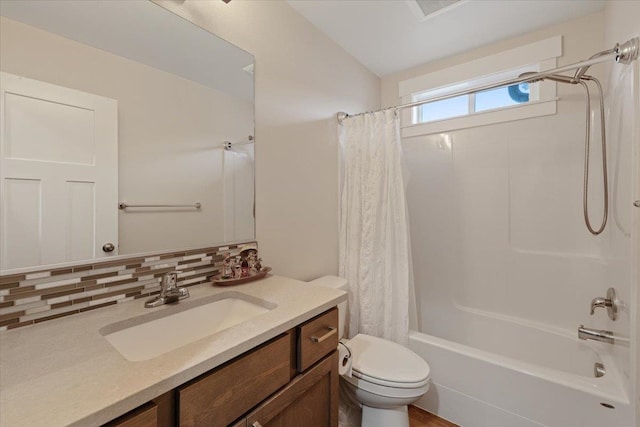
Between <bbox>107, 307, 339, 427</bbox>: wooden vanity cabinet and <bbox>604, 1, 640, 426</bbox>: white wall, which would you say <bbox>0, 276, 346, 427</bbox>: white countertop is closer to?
<bbox>107, 307, 339, 427</bbox>: wooden vanity cabinet

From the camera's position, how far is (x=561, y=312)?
1.84 m

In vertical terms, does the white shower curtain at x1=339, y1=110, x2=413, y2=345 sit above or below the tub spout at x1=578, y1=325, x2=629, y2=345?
above

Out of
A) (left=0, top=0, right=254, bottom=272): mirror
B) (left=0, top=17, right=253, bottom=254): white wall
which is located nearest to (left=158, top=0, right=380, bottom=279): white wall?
(left=0, top=0, right=254, bottom=272): mirror

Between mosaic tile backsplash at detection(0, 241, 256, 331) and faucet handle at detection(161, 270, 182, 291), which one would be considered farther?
faucet handle at detection(161, 270, 182, 291)

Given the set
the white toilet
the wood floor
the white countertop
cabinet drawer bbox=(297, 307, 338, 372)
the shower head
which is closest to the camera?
the white countertop

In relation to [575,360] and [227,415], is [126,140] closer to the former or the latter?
[227,415]

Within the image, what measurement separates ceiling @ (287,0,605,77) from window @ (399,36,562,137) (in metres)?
0.15

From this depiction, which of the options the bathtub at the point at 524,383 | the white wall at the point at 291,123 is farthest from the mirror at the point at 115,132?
the bathtub at the point at 524,383

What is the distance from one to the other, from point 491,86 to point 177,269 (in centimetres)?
183

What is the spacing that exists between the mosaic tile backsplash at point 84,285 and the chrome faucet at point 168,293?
0.08m

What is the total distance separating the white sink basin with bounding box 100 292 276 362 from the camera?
81 cm

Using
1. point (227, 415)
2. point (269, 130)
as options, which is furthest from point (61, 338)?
point (269, 130)

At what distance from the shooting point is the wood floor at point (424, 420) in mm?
1545

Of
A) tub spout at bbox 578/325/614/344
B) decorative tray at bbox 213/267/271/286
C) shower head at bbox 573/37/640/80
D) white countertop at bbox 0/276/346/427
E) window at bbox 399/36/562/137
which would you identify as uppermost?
window at bbox 399/36/562/137
